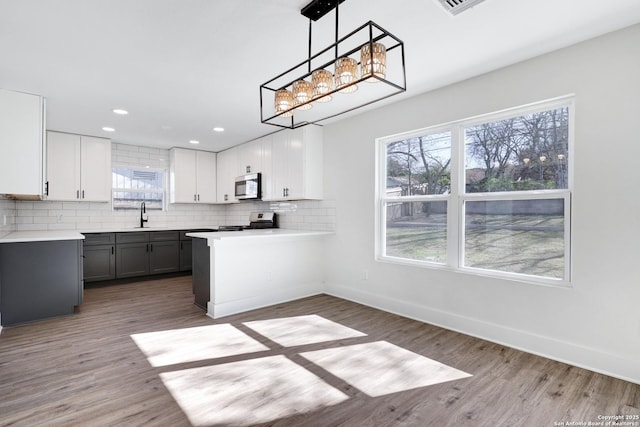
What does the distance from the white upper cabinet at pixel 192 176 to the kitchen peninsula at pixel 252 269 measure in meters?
2.32

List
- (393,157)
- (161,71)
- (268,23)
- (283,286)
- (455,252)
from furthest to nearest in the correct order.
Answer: (283,286)
(393,157)
(455,252)
(161,71)
(268,23)

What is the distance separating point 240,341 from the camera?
112 inches

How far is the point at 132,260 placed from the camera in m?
5.15

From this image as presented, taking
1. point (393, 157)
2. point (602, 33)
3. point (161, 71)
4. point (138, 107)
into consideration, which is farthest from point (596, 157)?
point (138, 107)

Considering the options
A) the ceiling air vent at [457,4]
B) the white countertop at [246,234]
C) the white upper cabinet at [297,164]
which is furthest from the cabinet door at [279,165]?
the ceiling air vent at [457,4]

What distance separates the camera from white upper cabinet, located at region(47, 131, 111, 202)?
15.6 feet

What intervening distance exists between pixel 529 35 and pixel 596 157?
1.00 metres

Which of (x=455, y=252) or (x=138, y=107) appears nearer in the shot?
(x=455, y=252)

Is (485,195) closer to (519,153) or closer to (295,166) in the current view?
(519,153)

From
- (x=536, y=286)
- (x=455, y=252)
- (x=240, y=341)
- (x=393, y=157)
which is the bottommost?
(x=240, y=341)

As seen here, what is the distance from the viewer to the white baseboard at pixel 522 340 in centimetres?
222

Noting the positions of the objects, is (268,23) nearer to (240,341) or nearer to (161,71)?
(161,71)

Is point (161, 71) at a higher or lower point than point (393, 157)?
higher

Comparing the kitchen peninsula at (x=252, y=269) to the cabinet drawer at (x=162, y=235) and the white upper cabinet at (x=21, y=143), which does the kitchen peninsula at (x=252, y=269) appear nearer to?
the white upper cabinet at (x=21, y=143)
